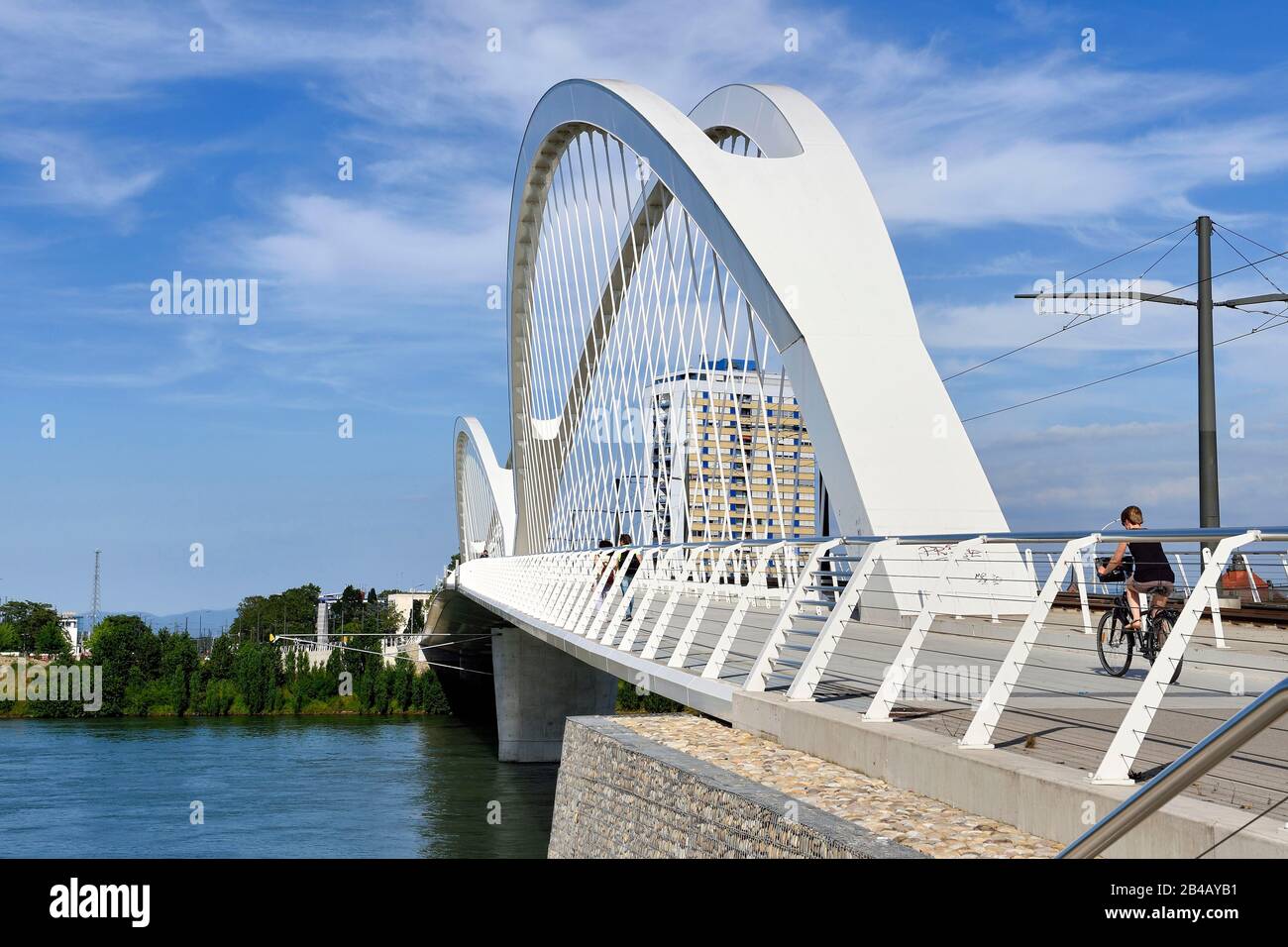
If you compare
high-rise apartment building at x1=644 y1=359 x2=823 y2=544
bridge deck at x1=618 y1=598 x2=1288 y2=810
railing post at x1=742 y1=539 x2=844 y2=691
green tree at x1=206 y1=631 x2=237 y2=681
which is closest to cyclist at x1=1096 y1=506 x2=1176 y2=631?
bridge deck at x1=618 y1=598 x2=1288 y2=810

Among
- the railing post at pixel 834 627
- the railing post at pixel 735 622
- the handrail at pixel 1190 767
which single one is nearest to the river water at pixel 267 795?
the railing post at pixel 735 622

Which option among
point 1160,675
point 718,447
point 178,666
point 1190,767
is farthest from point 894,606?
point 178,666

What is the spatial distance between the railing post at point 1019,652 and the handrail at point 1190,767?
8.87 ft

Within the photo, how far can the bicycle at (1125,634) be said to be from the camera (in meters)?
7.45

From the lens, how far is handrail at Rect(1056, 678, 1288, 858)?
2.90 meters

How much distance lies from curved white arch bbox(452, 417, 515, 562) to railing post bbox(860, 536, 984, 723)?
43787 millimetres

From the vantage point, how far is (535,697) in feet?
127

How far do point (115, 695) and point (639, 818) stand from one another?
58328mm

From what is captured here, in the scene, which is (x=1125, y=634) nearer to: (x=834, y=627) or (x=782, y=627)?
(x=834, y=627)

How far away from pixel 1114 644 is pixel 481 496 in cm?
6729

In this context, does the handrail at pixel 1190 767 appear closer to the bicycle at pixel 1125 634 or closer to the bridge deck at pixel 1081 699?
the bridge deck at pixel 1081 699
